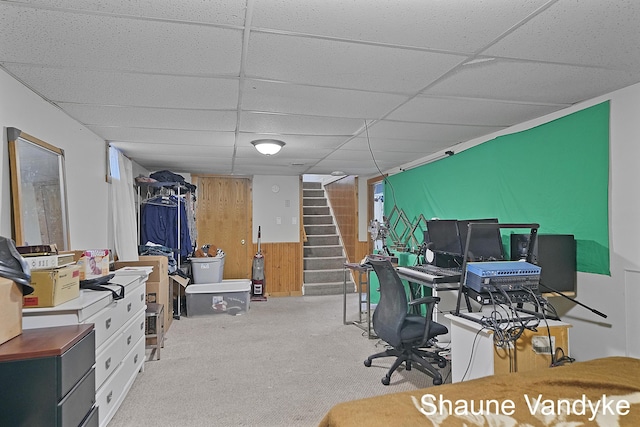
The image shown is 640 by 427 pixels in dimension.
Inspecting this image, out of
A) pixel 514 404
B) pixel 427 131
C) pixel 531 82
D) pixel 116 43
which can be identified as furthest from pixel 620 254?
pixel 116 43

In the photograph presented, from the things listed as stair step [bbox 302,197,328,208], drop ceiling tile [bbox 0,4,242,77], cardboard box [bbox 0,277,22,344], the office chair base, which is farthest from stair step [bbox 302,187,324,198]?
cardboard box [bbox 0,277,22,344]

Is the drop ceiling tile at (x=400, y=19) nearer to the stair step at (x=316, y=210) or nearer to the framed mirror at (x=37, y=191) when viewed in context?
the framed mirror at (x=37, y=191)

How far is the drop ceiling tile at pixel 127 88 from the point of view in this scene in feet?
6.89

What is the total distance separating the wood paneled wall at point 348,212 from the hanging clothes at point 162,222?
313cm

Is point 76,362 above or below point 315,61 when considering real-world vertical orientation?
below

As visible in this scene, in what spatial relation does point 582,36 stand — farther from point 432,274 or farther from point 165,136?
point 165,136

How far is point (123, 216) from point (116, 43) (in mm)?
2724

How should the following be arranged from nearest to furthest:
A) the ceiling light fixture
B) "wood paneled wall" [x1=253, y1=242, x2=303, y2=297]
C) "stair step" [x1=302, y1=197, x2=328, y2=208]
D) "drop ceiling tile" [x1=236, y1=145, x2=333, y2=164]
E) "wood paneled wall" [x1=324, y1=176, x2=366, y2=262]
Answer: the ceiling light fixture < "drop ceiling tile" [x1=236, y1=145, x2=333, y2=164] < "wood paneled wall" [x1=253, y1=242, x2=303, y2=297] < "wood paneled wall" [x1=324, y1=176, x2=366, y2=262] < "stair step" [x1=302, y1=197, x2=328, y2=208]

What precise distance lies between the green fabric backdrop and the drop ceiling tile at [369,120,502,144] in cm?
19

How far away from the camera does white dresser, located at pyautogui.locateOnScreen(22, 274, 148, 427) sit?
186 cm

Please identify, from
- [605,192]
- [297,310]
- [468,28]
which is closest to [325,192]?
[297,310]

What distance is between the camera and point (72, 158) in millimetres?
2910

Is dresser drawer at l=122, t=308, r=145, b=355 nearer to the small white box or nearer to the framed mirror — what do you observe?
the framed mirror

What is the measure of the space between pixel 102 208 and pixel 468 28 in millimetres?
3520
